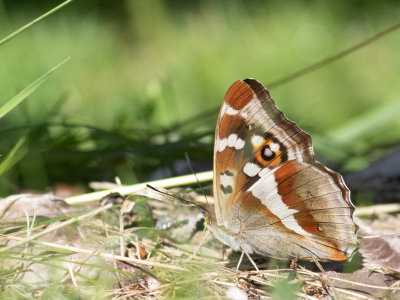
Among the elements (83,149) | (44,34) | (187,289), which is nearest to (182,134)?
(83,149)

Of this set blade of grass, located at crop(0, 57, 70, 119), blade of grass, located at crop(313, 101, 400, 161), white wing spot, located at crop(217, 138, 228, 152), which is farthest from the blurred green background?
white wing spot, located at crop(217, 138, 228, 152)

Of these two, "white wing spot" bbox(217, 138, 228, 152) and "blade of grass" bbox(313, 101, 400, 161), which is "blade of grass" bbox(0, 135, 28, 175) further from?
"blade of grass" bbox(313, 101, 400, 161)

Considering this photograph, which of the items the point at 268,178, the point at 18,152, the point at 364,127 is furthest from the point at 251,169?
the point at 364,127

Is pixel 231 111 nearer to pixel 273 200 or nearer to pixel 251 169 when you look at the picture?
pixel 251 169

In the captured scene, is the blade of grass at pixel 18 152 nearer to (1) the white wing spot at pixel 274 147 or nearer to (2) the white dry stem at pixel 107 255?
(2) the white dry stem at pixel 107 255

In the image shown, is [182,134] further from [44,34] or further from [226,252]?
[44,34]

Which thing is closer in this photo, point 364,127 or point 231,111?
point 231,111
